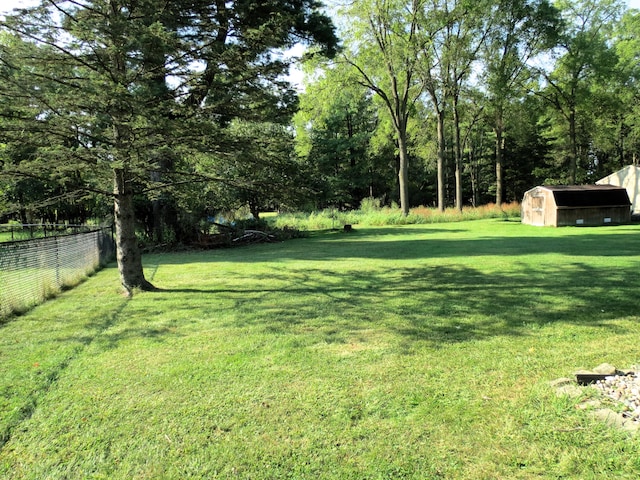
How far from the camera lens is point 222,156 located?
23.7 ft

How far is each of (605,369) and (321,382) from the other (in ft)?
7.76

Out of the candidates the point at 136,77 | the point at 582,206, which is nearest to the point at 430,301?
the point at 136,77

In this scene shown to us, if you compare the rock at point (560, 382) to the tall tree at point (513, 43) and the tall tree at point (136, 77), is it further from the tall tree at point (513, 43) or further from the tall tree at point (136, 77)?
the tall tree at point (513, 43)

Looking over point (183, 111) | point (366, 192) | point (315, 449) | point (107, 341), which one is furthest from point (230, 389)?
point (366, 192)

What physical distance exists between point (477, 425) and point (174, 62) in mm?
6502

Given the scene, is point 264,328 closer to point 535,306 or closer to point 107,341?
point 107,341

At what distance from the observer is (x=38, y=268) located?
7.75 m

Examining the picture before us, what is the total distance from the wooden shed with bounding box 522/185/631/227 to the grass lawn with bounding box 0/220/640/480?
14.3 meters

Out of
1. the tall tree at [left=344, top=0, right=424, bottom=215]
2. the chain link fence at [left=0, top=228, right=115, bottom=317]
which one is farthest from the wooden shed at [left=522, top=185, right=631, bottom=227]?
the chain link fence at [left=0, top=228, right=115, bottom=317]

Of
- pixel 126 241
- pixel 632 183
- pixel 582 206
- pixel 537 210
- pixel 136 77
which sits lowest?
pixel 126 241

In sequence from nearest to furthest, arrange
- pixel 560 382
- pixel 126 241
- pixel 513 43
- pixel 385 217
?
pixel 560 382 → pixel 126 241 → pixel 385 217 → pixel 513 43

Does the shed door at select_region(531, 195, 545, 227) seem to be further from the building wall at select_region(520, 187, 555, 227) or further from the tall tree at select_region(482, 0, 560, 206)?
the tall tree at select_region(482, 0, 560, 206)

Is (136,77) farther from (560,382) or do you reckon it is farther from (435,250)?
(435,250)

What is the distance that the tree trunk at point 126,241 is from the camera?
762 centimetres
